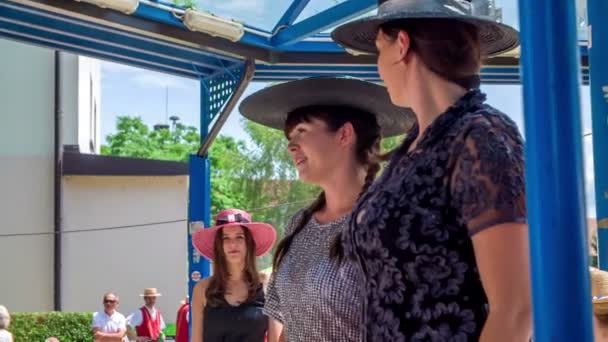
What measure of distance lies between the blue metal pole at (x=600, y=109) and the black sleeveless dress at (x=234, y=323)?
1.63 meters

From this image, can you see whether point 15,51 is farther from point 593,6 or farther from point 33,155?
point 593,6

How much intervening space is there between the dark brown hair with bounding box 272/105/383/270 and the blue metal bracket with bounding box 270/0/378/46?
330 centimetres

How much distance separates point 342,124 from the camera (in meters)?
2.74

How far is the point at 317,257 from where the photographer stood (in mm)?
2582

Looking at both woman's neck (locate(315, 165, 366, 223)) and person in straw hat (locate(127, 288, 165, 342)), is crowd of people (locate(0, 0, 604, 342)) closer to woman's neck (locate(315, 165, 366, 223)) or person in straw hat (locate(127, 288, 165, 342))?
woman's neck (locate(315, 165, 366, 223))

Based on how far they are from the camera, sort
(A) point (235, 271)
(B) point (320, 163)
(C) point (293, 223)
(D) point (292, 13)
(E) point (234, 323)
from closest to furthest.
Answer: (B) point (320, 163) → (C) point (293, 223) → (E) point (234, 323) → (A) point (235, 271) → (D) point (292, 13)

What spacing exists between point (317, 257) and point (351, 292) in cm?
19

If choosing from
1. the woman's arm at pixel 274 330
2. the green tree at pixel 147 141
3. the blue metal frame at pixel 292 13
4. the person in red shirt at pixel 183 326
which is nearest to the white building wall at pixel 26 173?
→ the person in red shirt at pixel 183 326

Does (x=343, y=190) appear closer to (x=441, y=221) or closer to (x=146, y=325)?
(x=441, y=221)

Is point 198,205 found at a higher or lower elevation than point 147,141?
lower

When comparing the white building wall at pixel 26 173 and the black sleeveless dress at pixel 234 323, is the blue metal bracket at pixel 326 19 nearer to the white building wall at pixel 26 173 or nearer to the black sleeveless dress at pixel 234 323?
the black sleeveless dress at pixel 234 323

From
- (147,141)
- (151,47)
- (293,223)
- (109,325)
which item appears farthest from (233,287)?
(147,141)

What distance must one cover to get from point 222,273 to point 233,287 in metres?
0.10

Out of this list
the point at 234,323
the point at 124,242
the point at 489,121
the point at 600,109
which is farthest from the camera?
the point at 124,242
